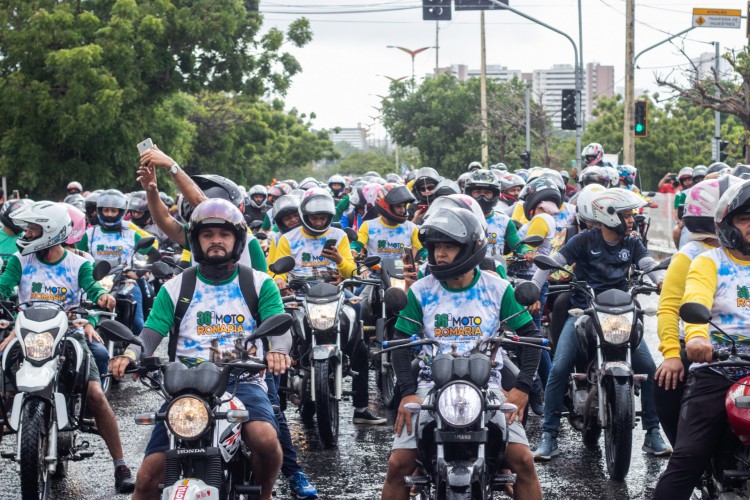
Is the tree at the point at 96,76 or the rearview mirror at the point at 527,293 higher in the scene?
the tree at the point at 96,76

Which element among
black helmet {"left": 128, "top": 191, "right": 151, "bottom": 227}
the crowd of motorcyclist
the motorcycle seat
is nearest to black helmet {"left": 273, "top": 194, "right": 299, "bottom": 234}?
the crowd of motorcyclist

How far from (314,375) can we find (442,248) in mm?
2980

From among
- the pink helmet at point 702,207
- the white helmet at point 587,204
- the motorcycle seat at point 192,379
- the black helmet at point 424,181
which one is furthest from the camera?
the black helmet at point 424,181

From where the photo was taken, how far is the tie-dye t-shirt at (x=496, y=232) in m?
11.1

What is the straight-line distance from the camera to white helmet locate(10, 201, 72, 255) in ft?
25.7

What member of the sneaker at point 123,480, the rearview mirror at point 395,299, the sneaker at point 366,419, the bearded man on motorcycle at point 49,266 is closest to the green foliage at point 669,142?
the sneaker at point 366,419

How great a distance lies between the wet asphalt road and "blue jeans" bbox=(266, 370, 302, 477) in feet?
0.96

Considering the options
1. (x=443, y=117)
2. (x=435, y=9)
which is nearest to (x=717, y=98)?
(x=435, y=9)

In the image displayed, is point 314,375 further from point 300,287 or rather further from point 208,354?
point 208,354

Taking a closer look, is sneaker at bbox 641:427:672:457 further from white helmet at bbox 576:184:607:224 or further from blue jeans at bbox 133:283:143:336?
blue jeans at bbox 133:283:143:336

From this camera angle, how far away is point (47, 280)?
26.0 feet

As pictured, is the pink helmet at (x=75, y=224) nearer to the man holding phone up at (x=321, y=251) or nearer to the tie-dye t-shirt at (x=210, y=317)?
the man holding phone up at (x=321, y=251)

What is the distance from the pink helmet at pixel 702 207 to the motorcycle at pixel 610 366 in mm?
827

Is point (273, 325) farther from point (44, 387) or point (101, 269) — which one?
point (101, 269)
